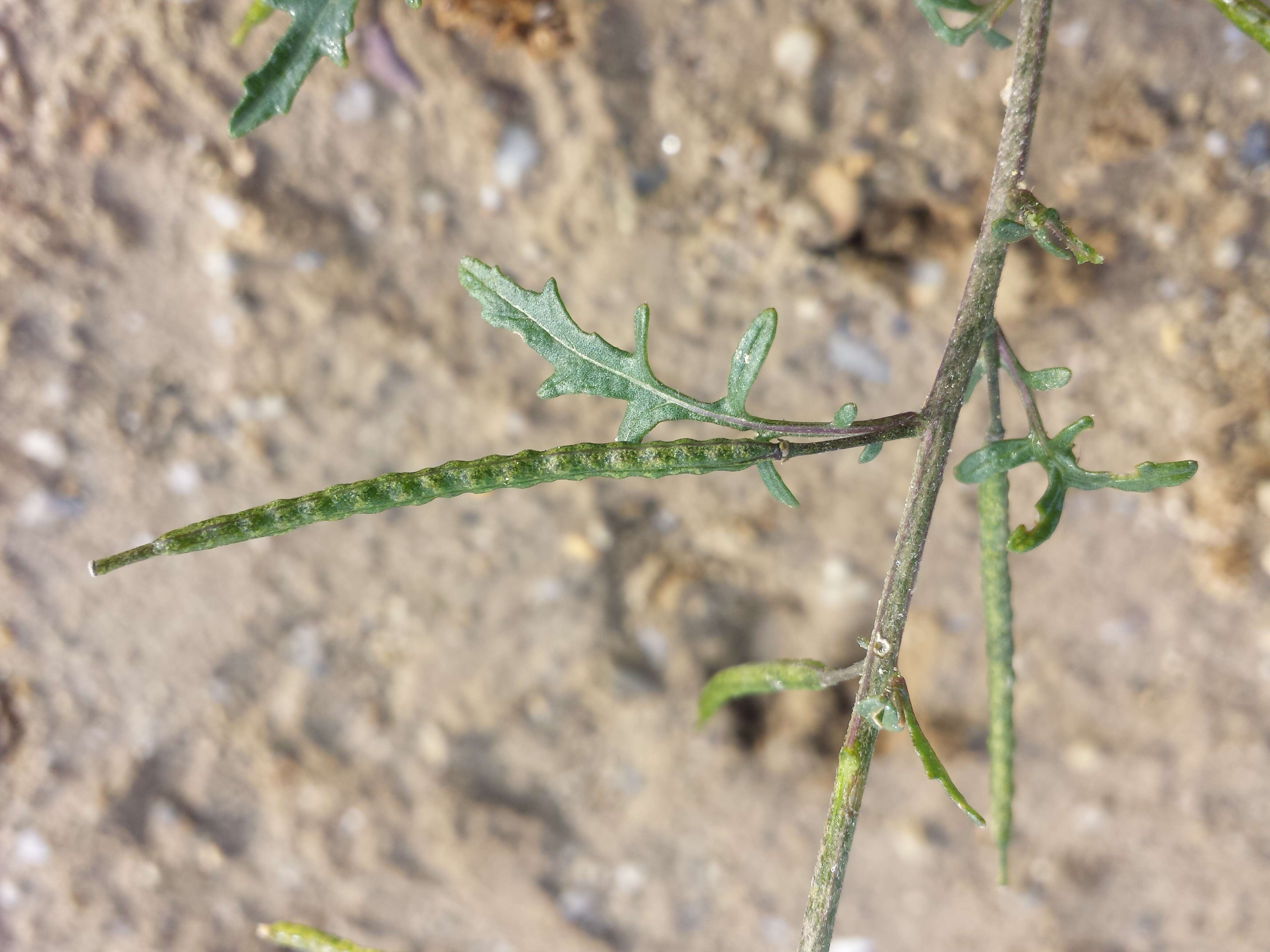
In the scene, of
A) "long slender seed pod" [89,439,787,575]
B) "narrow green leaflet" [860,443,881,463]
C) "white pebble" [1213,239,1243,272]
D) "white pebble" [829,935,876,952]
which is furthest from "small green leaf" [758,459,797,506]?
Result: "white pebble" [829,935,876,952]

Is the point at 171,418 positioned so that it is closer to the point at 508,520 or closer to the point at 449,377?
the point at 449,377

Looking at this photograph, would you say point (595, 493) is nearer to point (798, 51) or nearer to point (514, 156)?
point (514, 156)

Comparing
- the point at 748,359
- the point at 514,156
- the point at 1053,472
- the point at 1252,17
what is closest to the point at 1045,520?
the point at 1053,472

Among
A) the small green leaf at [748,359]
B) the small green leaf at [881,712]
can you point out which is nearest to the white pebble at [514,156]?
the small green leaf at [748,359]

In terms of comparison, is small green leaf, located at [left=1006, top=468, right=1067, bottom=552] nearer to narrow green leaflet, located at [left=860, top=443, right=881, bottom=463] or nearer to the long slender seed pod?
narrow green leaflet, located at [left=860, top=443, right=881, bottom=463]

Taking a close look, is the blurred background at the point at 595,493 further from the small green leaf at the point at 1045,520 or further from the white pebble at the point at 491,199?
the small green leaf at the point at 1045,520
